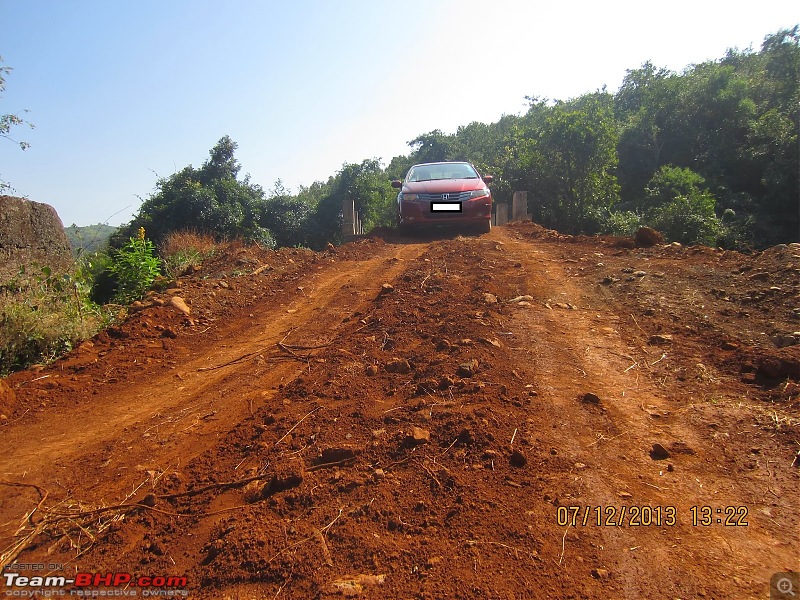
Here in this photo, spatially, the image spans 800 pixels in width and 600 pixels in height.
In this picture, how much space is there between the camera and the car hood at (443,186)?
989 cm

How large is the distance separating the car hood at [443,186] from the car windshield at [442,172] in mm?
239

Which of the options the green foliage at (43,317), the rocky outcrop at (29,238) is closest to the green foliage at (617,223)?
the green foliage at (43,317)

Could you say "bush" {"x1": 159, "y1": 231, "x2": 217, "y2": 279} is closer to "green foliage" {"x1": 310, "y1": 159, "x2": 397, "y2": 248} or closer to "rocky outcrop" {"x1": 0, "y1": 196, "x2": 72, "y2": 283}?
"rocky outcrop" {"x1": 0, "y1": 196, "x2": 72, "y2": 283}

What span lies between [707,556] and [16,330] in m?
5.79

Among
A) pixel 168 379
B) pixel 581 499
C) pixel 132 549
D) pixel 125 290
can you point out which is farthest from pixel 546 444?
pixel 125 290

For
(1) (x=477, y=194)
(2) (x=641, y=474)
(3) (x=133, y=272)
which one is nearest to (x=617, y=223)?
(1) (x=477, y=194)

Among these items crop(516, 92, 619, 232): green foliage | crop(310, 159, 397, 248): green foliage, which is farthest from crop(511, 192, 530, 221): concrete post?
crop(310, 159, 397, 248): green foliage

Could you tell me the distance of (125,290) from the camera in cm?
717

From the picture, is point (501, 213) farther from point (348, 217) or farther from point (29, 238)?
point (29, 238)

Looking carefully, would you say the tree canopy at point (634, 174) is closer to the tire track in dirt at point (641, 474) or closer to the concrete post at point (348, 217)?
the concrete post at point (348, 217)

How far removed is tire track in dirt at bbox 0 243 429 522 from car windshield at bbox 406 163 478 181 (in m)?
5.50

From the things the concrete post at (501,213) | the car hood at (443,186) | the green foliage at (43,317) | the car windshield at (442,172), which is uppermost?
the car windshield at (442,172)

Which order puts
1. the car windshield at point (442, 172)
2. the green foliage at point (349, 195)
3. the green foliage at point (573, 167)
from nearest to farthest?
the car windshield at point (442, 172)
the green foliage at point (573, 167)
the green foliage at point (349, 195)

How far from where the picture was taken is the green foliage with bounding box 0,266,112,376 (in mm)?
4918
